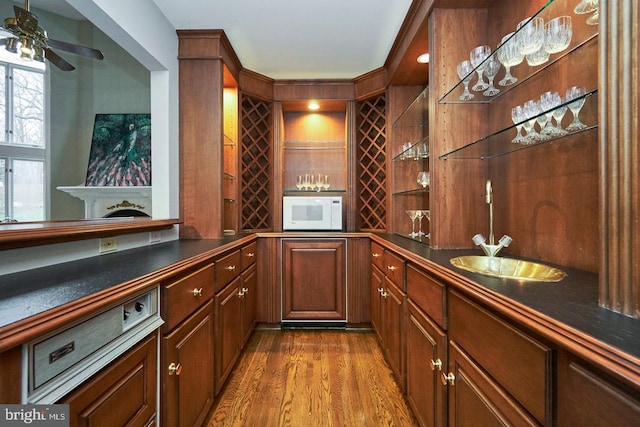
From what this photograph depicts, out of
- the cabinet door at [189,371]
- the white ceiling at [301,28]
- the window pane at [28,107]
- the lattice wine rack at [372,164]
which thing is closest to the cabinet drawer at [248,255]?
the cabinet door at [189,371]

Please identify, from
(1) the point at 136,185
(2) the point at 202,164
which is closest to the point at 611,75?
(2) the point at 202,164

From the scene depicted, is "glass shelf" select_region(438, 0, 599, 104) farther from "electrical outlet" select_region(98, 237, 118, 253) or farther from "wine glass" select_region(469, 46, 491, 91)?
"electrical outlet" select_region(98, 237, 118, 253)

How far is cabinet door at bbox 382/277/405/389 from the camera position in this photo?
168 centimetres

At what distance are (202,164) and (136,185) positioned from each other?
1.25m

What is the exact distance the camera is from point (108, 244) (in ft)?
4.82

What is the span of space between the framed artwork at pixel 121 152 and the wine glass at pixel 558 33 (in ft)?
10.7

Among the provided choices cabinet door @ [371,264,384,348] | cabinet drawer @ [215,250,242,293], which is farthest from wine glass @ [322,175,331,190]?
cabinet drawer @ [215,250,242,293]

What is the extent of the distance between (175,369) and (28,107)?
13.4 ft

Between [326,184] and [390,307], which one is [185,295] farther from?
[326,184]

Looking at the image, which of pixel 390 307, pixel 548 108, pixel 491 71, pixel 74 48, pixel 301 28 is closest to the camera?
pixel 548 108

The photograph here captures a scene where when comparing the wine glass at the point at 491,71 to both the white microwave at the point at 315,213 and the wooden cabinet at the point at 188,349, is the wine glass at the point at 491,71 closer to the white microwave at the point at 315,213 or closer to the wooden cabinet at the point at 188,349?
the white microwave at the point at 315,213

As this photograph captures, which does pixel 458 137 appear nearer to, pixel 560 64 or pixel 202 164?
pixel 560 64

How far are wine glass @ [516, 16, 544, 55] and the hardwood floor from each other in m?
1.79

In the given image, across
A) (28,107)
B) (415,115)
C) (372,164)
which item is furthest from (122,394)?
(28,107)
